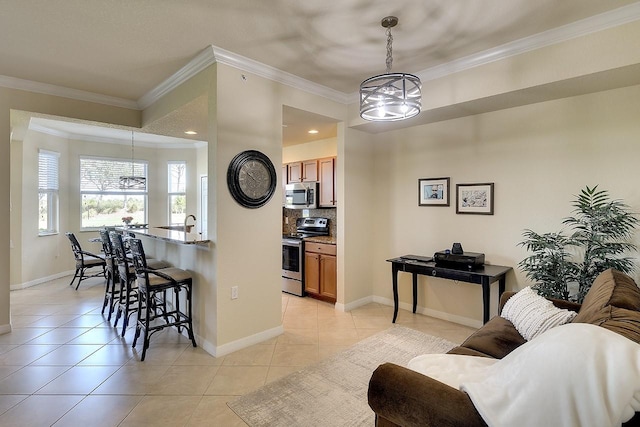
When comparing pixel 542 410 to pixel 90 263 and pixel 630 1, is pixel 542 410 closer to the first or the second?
pixel 630 1

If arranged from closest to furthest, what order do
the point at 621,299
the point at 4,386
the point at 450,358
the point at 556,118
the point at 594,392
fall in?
the point at 594,392
the point at 621,299
the point at 450,358
the point at 4,386
the point at 556,118

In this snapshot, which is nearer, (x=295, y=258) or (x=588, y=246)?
(x=588, y=246)

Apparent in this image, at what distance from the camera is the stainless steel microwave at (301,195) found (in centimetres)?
529

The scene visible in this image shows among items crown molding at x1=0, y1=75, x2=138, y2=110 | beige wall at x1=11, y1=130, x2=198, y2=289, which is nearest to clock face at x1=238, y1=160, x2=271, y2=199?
crown molding at x1=0, y1=75, x2=138, y2=110

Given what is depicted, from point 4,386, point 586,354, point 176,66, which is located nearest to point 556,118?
point 586,354

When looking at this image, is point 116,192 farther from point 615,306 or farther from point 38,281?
point 615,306

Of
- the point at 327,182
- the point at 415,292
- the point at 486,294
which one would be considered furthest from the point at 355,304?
the point at 327,182

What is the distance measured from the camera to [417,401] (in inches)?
48.1

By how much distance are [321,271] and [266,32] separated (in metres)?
3.15

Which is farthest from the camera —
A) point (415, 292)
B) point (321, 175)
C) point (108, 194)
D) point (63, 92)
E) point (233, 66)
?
point (108, 194)

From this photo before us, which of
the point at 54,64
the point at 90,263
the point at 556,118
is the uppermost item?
the point at 54,64

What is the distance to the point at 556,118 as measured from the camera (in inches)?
123

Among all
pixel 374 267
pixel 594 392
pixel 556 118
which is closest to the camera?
pixel 594 392

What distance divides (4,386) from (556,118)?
5311mm
